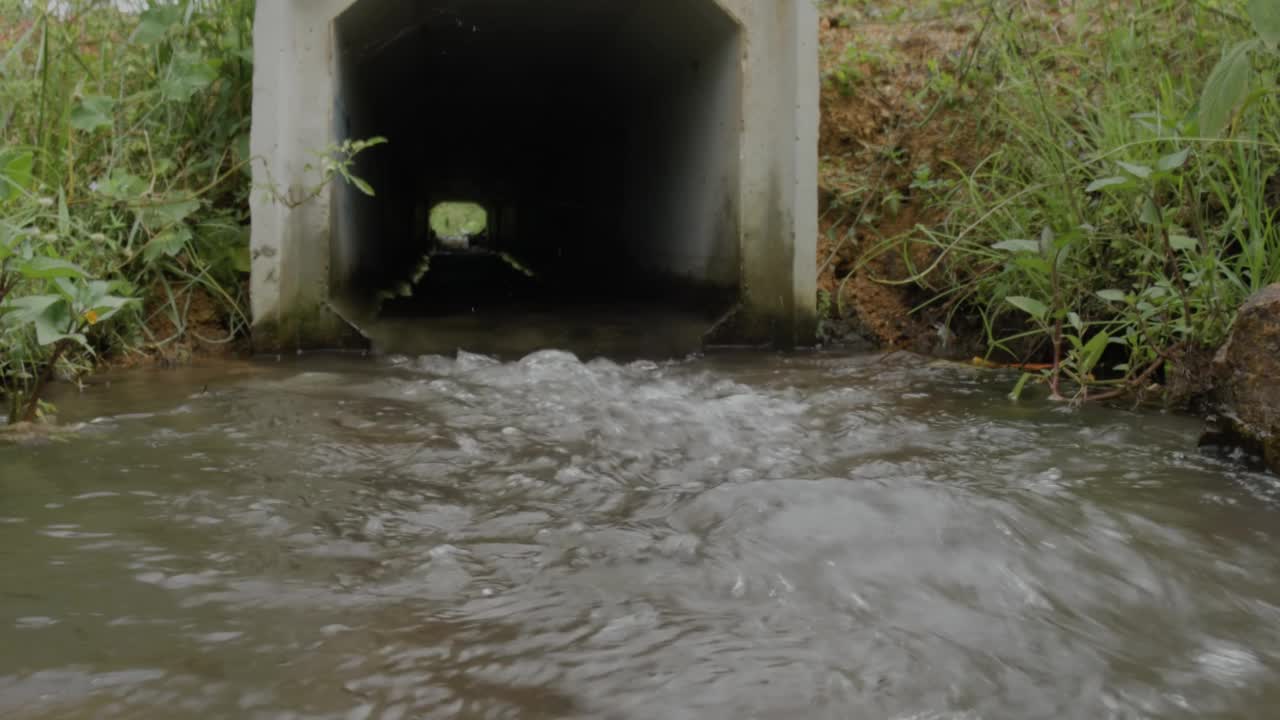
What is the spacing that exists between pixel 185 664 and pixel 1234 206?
130 inches

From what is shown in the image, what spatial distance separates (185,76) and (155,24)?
336 mm

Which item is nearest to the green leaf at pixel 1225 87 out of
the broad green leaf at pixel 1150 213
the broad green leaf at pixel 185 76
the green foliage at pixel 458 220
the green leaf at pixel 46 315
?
the broad green leaf at pixel 1150 213

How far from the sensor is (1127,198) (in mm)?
3252

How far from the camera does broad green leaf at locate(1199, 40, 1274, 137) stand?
6.25 ft

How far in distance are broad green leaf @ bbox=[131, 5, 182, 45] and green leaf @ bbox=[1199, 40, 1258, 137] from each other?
417 cm

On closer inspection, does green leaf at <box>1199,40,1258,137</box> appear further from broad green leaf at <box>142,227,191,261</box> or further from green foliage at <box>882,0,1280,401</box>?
broad green leaf at <box>142,227,191,261</box>

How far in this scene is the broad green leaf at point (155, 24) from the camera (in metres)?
4.20

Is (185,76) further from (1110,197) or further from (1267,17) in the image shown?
(1267,17)

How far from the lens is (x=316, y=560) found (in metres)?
1.60

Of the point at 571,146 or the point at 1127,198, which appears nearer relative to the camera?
the point at 1127,198

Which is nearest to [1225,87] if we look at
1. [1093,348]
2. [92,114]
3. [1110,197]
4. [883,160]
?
[1093,348]

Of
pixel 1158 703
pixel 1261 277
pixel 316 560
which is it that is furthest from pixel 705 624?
pixel 1261 277

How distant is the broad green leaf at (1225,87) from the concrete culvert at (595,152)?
248cm

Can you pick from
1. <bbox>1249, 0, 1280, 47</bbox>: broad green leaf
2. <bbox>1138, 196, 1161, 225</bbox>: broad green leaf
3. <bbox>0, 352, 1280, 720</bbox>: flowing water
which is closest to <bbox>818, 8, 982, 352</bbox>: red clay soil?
<bbox>1138, 196, 1161, 225</bbox>: broad green leaf
